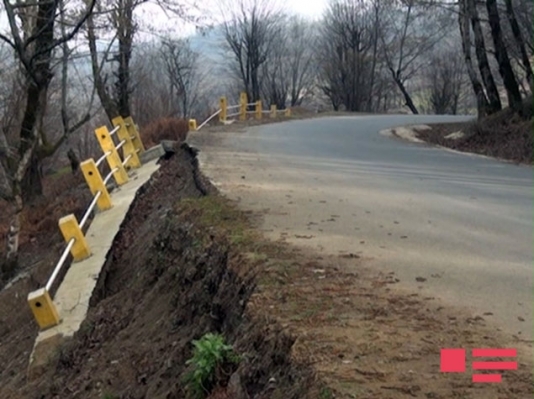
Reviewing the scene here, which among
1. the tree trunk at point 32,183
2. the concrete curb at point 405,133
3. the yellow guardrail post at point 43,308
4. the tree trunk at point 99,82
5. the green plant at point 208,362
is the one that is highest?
the tree trunk at point 99,82

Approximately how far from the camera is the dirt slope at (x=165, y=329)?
175 inches

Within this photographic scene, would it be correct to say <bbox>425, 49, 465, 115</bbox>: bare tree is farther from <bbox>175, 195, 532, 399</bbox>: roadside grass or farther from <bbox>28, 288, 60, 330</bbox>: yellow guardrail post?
<bbox>175, 195, 532, 399</bbox>: roadside grass

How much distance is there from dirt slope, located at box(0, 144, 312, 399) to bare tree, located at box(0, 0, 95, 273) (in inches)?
182

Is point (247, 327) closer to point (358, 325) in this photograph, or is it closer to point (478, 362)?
point (358, 325)

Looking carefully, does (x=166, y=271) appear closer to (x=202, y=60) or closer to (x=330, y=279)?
(x=330, y=279)

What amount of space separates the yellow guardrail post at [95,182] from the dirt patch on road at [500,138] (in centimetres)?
1042

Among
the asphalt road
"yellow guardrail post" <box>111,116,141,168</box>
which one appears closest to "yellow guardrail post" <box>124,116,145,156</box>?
"yellow guardrail post" <box>111,116,141,168</box>

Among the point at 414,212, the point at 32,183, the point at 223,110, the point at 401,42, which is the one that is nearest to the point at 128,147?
the point at 32,183

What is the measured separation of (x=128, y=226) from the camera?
1092 cm

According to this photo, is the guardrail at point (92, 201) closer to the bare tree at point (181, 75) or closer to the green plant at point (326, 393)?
the green plant at point (326, 393)

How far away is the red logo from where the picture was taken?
3.90 meters

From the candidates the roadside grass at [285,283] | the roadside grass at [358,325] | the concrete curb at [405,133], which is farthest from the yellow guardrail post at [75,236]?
the concrete curb at [405,133]

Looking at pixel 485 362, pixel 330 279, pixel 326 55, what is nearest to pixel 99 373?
pixel 330 279

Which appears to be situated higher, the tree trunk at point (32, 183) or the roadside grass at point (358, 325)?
the roadside grass at point (358, 325)
